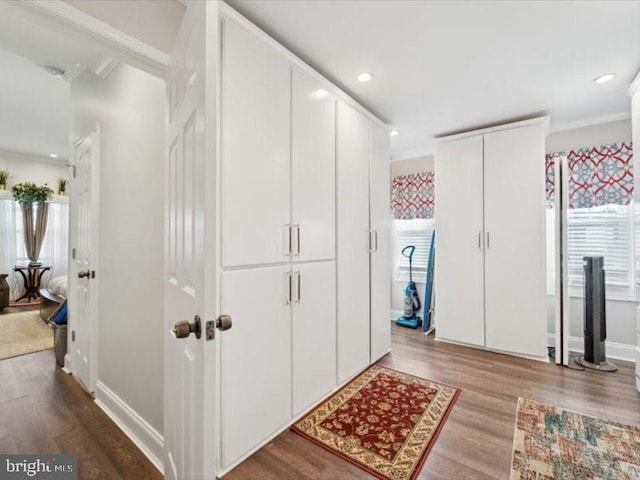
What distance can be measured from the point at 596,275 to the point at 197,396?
3.55 metres

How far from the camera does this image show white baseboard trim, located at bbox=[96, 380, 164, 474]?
5.56 ft

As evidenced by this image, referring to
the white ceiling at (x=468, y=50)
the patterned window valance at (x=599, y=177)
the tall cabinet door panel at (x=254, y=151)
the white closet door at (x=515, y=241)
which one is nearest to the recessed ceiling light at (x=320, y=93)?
the white ceiling at (x=468, y=50)

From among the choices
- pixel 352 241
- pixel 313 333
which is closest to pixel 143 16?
pixel 352 241

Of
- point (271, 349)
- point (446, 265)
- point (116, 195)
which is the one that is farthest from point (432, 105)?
point (116, 195)

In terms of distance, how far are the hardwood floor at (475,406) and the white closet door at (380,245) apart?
0.86ft

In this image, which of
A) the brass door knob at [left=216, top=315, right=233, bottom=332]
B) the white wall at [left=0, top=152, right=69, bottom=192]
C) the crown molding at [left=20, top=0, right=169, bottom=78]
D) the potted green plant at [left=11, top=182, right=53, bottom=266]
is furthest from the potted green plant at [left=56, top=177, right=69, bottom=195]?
the brass door knob at [left=216, top=315, right=233, bottom=332]

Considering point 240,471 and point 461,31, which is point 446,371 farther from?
point 461,31

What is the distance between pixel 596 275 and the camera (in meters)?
2.85

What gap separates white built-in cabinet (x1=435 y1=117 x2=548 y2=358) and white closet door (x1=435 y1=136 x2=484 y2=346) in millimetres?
10

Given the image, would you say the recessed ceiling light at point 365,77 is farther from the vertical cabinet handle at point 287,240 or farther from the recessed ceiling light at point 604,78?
the recessed ceiling light at point 604,78

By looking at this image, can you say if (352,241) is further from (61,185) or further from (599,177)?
(61,185)

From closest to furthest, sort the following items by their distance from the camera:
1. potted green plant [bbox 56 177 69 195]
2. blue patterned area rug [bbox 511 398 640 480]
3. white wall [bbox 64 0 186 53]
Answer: white wall [bbox 64 0 186 53], blue patterned area rug [bbox 511 398 640 480], potted green plant [bbox 56 177 69 195]

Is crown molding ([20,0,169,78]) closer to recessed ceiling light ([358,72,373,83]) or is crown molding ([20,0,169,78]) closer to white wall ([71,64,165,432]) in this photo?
white wall ([71,64,165,432])

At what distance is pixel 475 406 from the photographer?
223 cm
